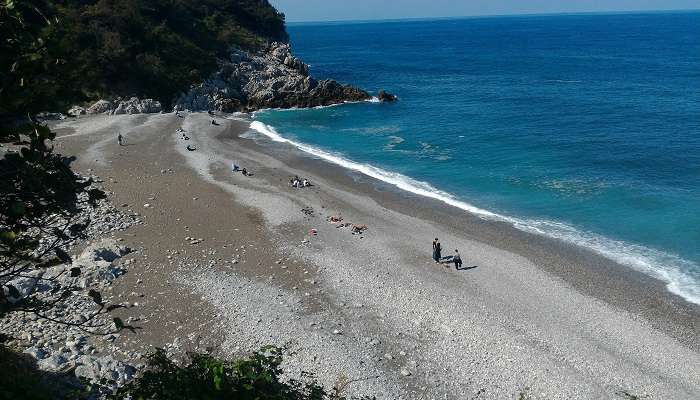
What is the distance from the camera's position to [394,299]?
21.2 m

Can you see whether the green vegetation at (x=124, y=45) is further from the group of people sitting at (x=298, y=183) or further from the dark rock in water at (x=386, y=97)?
the dark rock in water at (x=386, y=97)

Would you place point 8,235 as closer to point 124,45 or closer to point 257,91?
point 124,45

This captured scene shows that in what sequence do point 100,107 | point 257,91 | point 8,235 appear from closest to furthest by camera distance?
point 8,235 → point 100,107 → point 257,91

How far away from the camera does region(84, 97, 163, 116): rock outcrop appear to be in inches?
2251

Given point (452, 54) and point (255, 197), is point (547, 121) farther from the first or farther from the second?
point (452, 54)

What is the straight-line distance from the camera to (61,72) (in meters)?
6.40

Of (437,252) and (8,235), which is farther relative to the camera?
(437,252)

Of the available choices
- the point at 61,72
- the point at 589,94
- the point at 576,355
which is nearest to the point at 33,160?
the point at 61,72

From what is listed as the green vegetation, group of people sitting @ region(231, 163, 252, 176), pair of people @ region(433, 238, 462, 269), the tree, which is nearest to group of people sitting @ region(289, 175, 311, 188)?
group of people sitting @ region(231, 163, 252, 176)

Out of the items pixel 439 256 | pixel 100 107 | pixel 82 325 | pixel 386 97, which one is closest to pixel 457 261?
pixel 439 256

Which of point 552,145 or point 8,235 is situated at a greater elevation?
point 8,235

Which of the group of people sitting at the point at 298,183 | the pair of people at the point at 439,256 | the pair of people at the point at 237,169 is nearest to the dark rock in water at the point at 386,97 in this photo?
the pair of people at the point at 237,169

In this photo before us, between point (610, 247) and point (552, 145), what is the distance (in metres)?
21.8

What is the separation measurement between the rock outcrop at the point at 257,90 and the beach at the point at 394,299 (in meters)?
33.4
